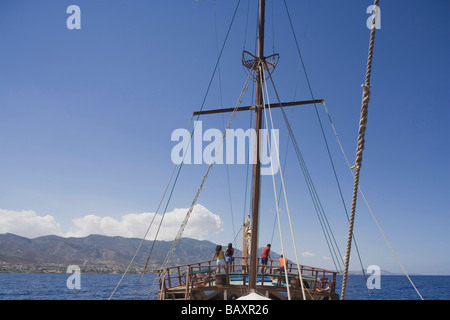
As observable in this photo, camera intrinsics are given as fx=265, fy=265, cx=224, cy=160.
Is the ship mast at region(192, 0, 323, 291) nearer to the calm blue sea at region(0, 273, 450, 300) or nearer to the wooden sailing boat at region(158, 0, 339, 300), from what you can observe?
the wooden sailing boat at region(158, 0, 339, 300)

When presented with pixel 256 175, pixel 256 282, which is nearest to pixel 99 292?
pixel 256 282

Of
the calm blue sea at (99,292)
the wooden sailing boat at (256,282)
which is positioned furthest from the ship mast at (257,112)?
the calm blue sea at (99,292)

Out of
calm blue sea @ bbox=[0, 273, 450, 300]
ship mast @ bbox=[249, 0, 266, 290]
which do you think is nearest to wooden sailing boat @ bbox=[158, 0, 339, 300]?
ship mast @ bbox=[249, 0, 266, 290]

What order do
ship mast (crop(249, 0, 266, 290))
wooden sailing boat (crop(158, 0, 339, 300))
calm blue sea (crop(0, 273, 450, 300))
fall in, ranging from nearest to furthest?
ship mast (crop(249, 0, 266, 290)), wooden sailing boat (crop(158, 0, 339, 300)), calm blue sea (crop(0, 273, 450, 300))

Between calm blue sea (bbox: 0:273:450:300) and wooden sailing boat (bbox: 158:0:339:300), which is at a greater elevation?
wooden sailing boat (bbox: 158:0:339:300)

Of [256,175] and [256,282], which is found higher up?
[256,175]

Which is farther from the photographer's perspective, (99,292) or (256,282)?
(99,292)

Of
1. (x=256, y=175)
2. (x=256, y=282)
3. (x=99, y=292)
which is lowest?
(x=99, y=292)

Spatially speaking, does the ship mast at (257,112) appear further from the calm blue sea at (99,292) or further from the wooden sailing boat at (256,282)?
the calm blue sea at (99,292)

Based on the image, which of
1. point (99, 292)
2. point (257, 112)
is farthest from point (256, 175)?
point (99, 292)

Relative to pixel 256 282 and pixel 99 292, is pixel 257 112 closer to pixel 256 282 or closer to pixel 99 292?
pixel 256 282
